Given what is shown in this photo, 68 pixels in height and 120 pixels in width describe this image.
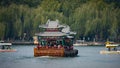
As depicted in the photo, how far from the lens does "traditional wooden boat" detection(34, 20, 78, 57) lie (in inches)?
4668

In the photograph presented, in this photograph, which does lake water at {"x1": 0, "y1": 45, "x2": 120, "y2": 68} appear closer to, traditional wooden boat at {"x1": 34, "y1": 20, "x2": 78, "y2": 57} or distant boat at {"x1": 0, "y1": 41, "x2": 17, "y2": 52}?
traditional wooden boat at {"x1": 34, "y1": 20, "x2": 78, "y2": 57}

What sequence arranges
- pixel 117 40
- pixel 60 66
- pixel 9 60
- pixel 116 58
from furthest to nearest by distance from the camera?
pixel 117 40, pixel 116 58, pixel 9 60, pixel 60 66

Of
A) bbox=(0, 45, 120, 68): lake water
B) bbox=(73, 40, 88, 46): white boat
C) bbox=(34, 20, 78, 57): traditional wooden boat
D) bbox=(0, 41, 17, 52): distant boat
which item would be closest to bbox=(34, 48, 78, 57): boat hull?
bbox=(34, 20, 78, 57): traditional wooden boat

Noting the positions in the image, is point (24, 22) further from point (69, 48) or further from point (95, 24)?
point (69, 48)

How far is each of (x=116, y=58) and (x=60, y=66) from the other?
2165cm

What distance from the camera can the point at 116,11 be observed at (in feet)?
652

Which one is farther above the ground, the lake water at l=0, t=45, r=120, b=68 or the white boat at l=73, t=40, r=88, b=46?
the white boat at l=73, t=40, r=88, b=46

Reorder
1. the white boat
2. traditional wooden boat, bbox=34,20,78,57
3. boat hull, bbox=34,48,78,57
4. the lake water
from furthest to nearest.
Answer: the white boat, traditional wooden boat, bbox=34,20,78,57, boat hull, bbox=34,48,78,57, the lake water

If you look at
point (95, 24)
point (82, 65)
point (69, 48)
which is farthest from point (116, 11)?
point (82, 65)

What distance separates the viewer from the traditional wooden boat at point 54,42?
389 ft

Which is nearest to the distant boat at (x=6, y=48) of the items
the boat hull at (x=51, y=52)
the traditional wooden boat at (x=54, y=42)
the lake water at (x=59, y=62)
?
the traditional wooden boat at (x=54, y=42)

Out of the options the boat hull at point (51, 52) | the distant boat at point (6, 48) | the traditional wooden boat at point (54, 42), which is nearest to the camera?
the boat hull at point (51, 52)

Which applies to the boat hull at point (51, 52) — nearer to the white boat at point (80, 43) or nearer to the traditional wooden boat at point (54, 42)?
the traditional wooden boat at point (54, 42)

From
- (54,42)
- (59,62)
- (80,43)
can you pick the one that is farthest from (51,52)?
(80,43)
